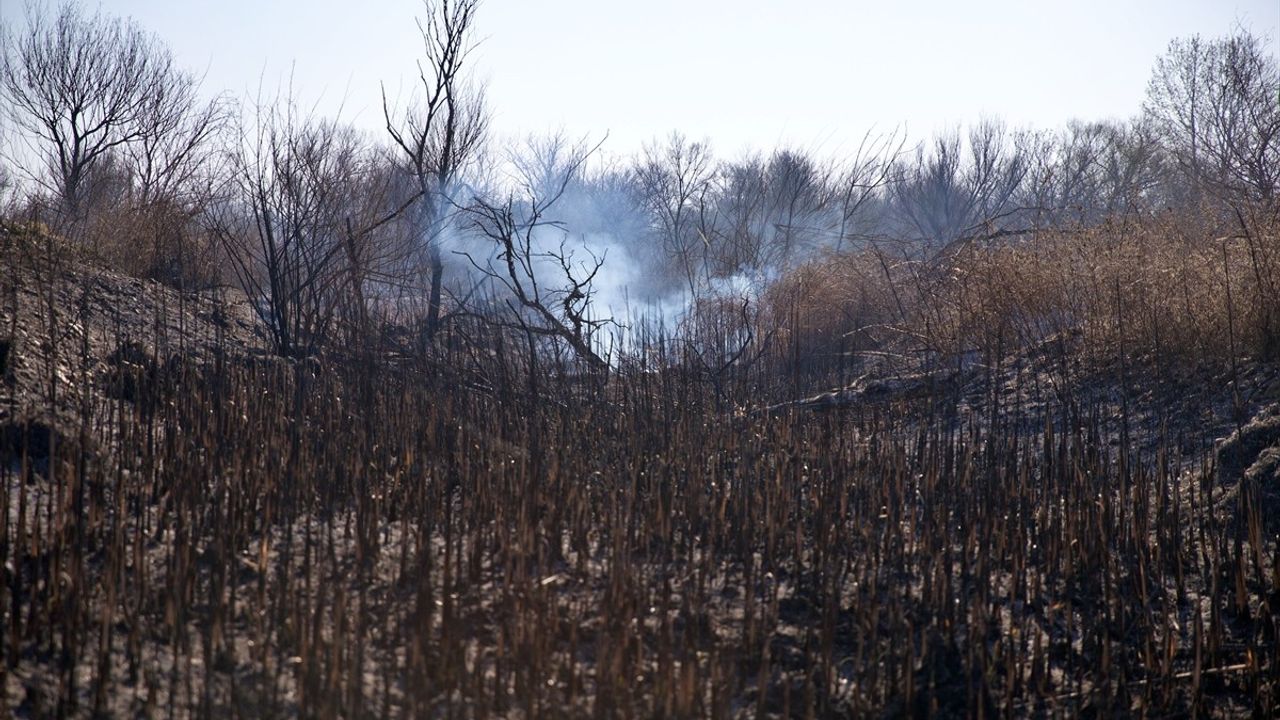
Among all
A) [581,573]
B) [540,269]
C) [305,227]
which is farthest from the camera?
[540,269]

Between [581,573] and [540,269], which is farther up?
[540,269]

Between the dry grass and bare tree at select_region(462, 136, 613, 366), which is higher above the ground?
bare tree at select_region(462, 136, 613, 366)

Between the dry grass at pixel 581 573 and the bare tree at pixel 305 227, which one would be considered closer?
the dry grass at pixel 581 573

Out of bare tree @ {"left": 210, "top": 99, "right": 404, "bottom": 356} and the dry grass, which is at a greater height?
bare tree @ {"left": 210, "top": 99, "right": 404, "bottom": 356}

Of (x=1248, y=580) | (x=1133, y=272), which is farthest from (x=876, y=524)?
(x=1133, y=272)

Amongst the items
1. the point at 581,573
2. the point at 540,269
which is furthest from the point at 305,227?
the point at 540,269

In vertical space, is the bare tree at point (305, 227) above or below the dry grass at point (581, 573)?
above

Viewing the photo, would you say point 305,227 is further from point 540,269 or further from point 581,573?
point 540,269

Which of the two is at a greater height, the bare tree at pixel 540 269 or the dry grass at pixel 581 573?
the bare tree at pixel 540 269

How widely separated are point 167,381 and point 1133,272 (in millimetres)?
6200

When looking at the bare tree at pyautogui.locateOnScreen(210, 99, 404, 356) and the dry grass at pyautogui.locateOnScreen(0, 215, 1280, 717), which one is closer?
the dry grass at pyautogui.locateOnScreen(0, 215, 1280, 717)

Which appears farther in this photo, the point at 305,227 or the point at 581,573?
the point at 305,227

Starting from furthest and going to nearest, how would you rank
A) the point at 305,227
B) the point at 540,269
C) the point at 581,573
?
the point at 540,269 → the point at 305,227 → the point at 581,573

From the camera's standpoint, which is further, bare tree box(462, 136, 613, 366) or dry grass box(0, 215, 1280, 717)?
bare tree box(462, 136, 613, 366)
